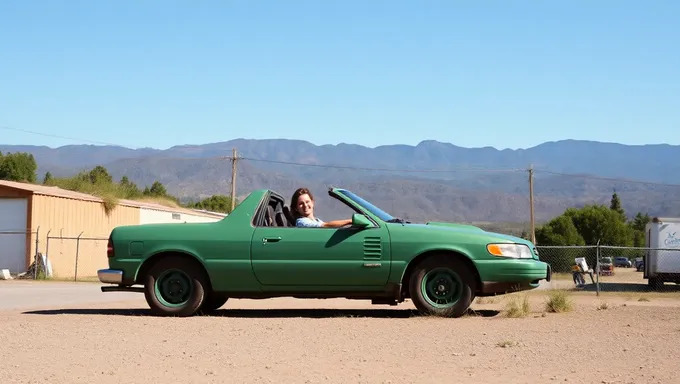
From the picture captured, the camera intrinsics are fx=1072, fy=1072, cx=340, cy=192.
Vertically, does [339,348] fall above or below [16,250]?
below

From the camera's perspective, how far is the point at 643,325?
1258cm

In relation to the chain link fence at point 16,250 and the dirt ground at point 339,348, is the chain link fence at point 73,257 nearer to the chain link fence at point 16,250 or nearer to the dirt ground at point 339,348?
the chain link fence at point 16,250

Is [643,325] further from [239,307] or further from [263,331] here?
[239,307]

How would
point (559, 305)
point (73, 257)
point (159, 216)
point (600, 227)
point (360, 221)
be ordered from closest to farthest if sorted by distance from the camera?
point (360, 221) → point (559, 305) → point (73, 257) → point (159, 216) → point (600, 227)

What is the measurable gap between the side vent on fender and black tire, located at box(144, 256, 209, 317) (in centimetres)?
208

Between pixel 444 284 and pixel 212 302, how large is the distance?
321 cm

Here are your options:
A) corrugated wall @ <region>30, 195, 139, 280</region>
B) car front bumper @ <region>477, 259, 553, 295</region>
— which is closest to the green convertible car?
car front bumper @ <region>477, 259, 553, 295</region>

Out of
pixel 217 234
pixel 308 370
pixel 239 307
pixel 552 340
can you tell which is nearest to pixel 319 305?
pixel 239 307

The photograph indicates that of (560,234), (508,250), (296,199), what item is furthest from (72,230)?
(560,234)

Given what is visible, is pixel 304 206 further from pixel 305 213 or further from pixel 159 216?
pixel 159 216

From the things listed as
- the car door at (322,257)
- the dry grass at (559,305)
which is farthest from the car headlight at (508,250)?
the dry grass at (559,305)

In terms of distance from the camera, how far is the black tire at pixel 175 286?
13367 millimetres

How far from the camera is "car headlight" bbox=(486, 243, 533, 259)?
13.0 meters

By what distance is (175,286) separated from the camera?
44.3 feet
